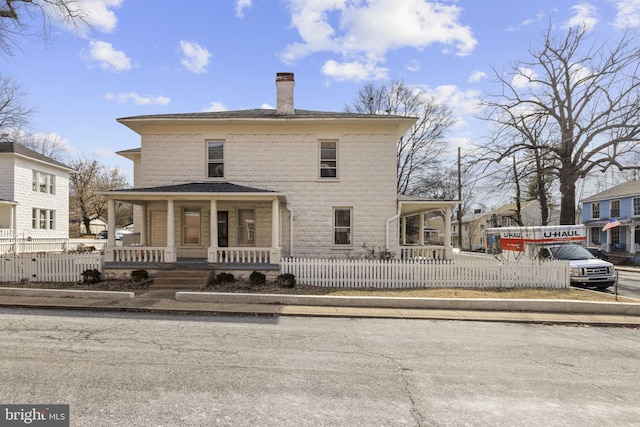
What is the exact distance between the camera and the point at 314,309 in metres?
10.0

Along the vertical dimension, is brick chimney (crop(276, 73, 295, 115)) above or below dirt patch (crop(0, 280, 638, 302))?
above

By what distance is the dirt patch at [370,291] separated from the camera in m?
11.5

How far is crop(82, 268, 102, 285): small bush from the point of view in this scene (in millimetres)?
12812

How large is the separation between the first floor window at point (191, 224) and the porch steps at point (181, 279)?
366cm

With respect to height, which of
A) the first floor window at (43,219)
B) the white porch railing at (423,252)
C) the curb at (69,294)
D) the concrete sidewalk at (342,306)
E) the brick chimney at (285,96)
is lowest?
the concrete sidewalk at (342,306)

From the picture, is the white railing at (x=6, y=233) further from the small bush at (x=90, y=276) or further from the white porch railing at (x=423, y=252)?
the white porch railing at (x=423, y=252)

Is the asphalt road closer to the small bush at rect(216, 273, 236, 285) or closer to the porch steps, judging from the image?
the porch steps

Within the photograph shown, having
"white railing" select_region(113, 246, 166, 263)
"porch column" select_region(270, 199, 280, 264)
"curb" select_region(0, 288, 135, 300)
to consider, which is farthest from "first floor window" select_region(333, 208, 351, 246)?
"curb" select_region(0, 288, 135, 300)

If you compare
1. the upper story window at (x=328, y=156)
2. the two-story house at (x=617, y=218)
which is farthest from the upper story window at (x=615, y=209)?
the upper story window at (x=328, y=156)

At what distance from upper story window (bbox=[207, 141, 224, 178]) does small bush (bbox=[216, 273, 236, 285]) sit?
5.58 metres

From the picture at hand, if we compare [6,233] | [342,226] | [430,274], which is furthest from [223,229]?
[6,233]

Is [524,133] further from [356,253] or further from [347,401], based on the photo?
[347,401]

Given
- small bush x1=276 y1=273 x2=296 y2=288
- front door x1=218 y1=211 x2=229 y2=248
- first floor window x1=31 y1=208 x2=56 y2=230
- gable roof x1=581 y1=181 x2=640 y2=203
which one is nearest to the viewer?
small bush x1=276 y1=273 x2=296 y2=288

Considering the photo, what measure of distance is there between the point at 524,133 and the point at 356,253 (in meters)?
16.9
